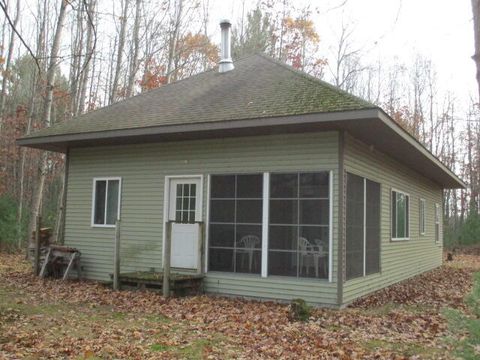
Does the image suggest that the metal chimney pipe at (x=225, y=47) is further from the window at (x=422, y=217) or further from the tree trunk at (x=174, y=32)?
the tree trunk at (x=174, y=32)

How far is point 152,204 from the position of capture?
35.1 ft

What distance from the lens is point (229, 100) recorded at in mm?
10469

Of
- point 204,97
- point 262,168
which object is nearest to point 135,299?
point 262,168

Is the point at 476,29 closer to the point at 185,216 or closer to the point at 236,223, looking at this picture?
the point at 236,223

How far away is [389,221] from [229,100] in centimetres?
491

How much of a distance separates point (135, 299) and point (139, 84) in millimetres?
20822

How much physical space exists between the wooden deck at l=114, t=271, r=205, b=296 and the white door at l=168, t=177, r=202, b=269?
42 cm

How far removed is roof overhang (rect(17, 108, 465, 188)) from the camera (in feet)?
27.1

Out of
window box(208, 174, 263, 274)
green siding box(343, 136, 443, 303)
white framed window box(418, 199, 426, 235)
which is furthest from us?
white framed window box(418, 199, 426, 235)

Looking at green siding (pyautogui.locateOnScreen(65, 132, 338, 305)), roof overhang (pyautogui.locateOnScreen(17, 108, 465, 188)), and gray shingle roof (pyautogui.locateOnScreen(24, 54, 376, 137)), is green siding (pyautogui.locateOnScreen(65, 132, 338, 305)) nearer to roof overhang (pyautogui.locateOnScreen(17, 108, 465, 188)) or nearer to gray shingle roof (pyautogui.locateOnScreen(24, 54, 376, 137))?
roof overhang (pyautogui.locateOnScreen(17, 108, 465, 188))

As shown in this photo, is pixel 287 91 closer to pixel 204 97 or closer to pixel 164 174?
pixel 204 97

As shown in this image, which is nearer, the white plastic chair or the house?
the house

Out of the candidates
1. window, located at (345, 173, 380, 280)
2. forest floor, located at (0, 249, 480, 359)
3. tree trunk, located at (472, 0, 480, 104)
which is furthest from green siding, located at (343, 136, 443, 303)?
tree trunk, located at (472, 0, 480, 104)

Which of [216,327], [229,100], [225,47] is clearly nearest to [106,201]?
[229,100]
